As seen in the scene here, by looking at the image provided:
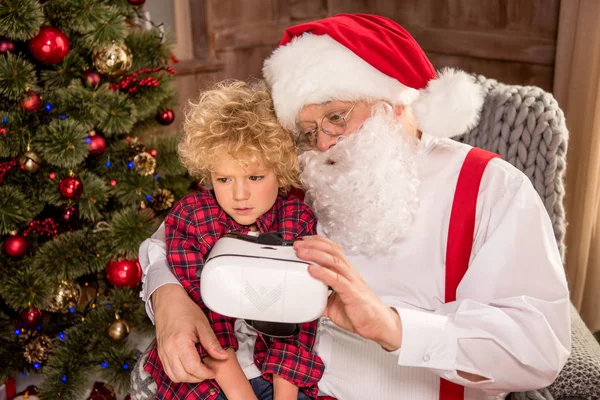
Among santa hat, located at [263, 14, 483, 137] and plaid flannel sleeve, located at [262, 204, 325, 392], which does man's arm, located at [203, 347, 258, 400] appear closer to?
plaid flannel sleeve, located at [262, 204, 325, 392]

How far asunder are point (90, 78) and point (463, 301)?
153 centimetres

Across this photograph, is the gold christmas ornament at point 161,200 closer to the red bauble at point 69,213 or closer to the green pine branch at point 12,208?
the red bauble at point 69,213

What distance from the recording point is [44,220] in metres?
2.22

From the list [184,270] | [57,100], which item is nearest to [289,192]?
[184,270]

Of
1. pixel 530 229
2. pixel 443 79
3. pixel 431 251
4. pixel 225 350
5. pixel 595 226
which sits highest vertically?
pixel 443 79

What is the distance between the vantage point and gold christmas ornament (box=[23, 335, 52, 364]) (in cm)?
226

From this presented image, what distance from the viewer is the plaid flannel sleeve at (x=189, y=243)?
4.77ft

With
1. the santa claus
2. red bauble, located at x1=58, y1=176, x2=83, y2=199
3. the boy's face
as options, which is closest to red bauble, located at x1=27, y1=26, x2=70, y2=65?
red bauble, located at x1=58, y1=176, x2=83, y2=199

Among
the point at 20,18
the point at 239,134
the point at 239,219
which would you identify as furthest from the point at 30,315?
the point at 239,134

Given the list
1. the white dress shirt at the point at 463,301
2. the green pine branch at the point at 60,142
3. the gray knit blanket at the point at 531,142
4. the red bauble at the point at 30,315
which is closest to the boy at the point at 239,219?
the white dress shirt at the point at 463,301

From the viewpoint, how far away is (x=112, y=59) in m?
2.12

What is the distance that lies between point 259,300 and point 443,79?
2.55 feet

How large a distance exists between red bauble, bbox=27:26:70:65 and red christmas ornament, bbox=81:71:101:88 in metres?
0.14

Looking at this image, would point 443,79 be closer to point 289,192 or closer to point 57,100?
point 289,192
